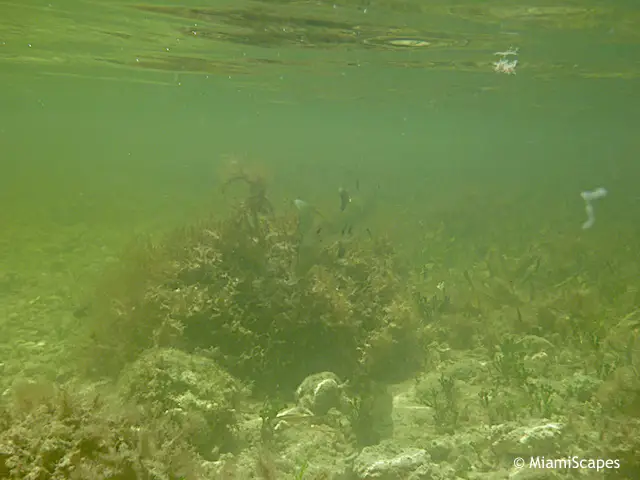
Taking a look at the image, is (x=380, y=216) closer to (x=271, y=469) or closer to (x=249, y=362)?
(x=249, y=362)

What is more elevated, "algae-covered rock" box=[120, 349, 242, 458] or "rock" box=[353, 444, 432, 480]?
"algae-covered rock" box=[120, 349, 242, 458]

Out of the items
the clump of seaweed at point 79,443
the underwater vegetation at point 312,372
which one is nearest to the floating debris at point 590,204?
the underwater vegetation at point 312,372

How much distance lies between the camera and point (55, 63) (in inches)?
1161

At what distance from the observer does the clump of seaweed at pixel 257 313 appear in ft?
28.1

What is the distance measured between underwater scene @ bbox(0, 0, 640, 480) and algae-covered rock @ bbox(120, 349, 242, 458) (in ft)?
0.11

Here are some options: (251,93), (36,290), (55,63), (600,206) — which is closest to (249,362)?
(36,290)

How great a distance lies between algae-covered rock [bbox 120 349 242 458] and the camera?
6.56m

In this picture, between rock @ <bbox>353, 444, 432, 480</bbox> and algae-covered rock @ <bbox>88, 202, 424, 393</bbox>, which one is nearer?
rock @ <bbox>353, 444, 432, 480</bbox>

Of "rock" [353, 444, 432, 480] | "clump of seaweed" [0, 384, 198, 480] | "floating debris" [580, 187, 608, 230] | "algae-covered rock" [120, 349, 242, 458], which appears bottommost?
"floating debris" [580, 187, 608, 230]

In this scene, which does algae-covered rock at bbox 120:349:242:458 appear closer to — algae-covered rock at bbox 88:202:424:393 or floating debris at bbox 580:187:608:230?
algae-covered rock at bbox 88:202:424:393

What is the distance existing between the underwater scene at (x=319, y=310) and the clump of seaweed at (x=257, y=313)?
0.05m

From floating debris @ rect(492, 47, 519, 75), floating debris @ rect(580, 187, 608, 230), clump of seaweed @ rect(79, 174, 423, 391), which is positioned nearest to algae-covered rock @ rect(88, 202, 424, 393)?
clump of seaweed @ rect(79, 174, 423, 391)

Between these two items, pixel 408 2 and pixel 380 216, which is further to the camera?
pixel 380 216

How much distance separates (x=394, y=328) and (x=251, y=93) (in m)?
34.1
